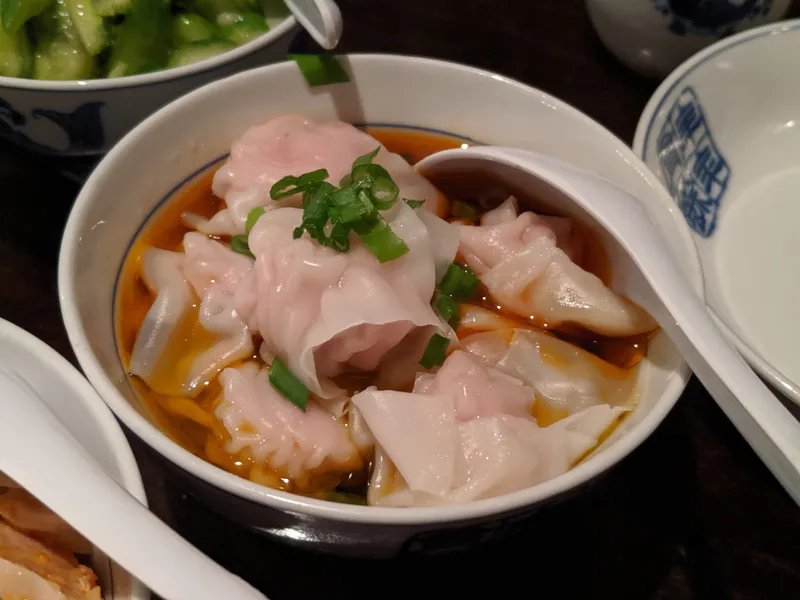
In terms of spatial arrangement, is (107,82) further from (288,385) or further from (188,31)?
(288,385)

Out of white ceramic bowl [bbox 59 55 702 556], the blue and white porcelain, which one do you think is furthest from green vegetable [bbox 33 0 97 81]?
the blue and white porcelain

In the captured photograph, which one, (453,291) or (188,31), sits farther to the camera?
(188,31)

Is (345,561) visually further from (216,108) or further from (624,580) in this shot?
(216,108)

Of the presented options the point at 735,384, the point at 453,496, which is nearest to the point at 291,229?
the point at 453,496

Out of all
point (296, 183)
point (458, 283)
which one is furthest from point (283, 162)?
point (458, 283)

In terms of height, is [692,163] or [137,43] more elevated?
[137,43]

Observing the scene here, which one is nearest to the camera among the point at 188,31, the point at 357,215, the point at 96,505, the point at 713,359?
the point at 96,505
